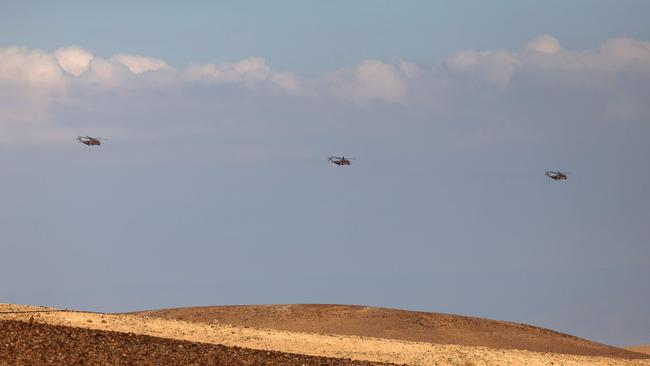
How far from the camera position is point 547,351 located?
1396 inches

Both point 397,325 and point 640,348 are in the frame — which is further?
point 640,348

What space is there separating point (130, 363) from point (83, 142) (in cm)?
1454

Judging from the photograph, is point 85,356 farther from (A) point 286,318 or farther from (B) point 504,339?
(B) point 504,339

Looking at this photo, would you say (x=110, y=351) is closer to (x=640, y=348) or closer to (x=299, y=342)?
(x=299, y=342)

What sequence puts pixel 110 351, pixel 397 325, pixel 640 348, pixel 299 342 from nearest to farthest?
pixel 110 351 → pixel 299 342 → pixel 397 325 → pixel 640 348

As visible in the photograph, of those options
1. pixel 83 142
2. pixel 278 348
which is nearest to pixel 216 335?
pixel 278 348

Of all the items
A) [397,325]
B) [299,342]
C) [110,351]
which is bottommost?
[110,351]

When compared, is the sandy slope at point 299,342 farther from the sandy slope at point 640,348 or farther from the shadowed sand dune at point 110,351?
the sandy slope at point 640,348

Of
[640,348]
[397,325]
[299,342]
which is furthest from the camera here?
[640,348]

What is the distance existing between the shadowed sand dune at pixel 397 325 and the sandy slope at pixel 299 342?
12.6 feet

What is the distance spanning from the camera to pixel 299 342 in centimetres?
3016

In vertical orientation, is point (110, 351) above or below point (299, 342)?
below

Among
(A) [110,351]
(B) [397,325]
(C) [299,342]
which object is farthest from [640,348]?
(A) [110,351]

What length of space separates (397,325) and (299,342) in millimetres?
7849
